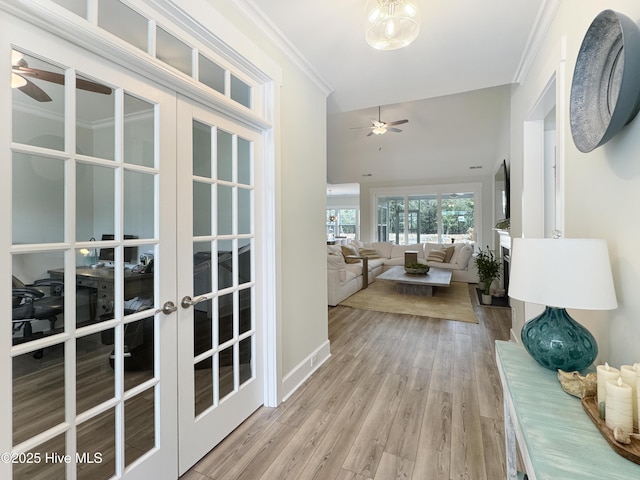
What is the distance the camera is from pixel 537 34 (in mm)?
2047

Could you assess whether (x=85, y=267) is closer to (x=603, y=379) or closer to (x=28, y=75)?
(x=28, y=75)

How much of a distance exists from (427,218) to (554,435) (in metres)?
8.29

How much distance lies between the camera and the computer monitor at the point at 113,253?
1.23 m

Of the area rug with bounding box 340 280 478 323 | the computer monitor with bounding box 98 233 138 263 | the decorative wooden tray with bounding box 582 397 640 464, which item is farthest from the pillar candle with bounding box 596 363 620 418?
the area rug with bounding box 340 280 478 323

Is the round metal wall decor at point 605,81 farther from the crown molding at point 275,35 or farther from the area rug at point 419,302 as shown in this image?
the area rug at point 419,302

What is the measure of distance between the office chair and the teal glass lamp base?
185 cm

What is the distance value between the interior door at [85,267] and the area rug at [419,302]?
3.75 meters

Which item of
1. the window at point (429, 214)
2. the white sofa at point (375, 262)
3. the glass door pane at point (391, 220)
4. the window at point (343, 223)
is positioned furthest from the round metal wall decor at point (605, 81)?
the window at point (343, 223)

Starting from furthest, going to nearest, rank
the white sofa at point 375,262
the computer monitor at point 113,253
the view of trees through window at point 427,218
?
the view of trees through window at point 427,218 → the white sofa at point 375,262 → the computer monitor at point 113,253

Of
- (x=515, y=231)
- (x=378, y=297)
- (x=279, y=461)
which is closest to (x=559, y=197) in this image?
(x=515, y=231)

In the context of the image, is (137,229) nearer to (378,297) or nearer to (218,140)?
(218,140)

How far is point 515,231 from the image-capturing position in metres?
3.05

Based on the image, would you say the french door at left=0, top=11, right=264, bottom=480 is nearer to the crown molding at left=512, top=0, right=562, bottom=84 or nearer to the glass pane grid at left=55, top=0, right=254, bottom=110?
the glass pane grid at left=55, top=0, right=254, bottom=110

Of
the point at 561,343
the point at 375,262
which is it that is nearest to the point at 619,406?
the point at 561,343
